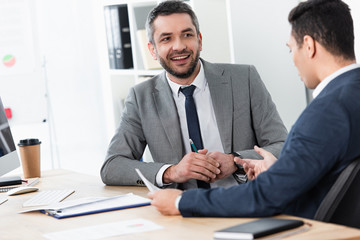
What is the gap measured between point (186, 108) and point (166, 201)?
0.91 meters

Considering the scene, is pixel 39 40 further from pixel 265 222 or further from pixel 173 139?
pixel 265 222

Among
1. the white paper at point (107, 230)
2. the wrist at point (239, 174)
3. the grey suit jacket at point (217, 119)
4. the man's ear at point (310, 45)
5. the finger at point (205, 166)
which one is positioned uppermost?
the man's ear at point (310, 45)

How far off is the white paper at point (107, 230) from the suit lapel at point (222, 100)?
0.90 meters

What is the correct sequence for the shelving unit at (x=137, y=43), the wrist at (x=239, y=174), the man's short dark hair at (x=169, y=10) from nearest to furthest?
the wrist at (x=239, y=174) → the man's short dark hair at (x=169, y=10) → the shelving unit at (x=137, y=43)

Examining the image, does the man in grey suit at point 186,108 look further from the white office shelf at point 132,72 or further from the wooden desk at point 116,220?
the white office shelf at point 132,72

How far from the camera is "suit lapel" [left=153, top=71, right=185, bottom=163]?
249 cm

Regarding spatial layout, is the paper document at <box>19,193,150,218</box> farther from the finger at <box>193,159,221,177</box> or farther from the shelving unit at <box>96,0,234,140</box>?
the shelving unit at <box>96,0,234,140</box>

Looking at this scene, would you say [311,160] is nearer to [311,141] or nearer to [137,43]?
[311,141]

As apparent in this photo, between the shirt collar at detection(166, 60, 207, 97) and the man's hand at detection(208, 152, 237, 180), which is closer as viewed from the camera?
the man's hand at detection(208, 152, 237, 180)

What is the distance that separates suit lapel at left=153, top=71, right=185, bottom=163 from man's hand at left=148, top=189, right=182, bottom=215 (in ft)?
2.56

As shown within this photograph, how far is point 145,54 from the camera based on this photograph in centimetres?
383

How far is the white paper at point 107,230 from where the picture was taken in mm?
1547

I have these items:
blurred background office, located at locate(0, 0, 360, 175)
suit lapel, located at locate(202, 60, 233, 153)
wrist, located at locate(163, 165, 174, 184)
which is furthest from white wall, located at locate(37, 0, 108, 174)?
wrist, located at locate(163, 165, 174, 184)

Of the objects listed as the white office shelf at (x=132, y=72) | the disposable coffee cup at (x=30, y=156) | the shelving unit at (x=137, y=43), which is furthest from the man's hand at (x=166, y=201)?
the white office shelf at (x=132, y=72)
